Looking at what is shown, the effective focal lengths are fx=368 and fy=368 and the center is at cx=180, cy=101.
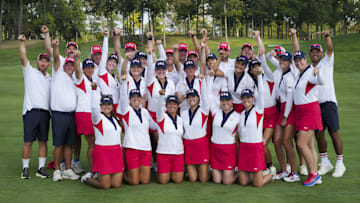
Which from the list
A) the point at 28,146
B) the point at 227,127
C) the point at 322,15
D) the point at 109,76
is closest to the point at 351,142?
the point at 227,127

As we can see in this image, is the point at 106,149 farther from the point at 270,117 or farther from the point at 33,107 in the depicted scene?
the point at 270,117

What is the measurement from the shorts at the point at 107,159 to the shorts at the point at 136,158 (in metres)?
0.23

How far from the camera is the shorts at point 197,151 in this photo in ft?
22.5

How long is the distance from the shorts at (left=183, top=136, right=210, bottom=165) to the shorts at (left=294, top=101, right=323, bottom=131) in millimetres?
1716

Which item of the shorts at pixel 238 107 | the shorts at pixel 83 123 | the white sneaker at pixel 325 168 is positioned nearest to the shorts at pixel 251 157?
the shorts at pixel 238 107

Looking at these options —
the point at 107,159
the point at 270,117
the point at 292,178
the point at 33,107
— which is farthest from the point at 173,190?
the point at 33,107

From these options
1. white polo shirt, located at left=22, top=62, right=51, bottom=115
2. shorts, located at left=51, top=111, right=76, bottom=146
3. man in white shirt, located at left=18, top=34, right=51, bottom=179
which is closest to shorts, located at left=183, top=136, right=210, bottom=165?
shorts, located at left=51, top=111, right=76, bottom=146

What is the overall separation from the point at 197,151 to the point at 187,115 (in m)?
0.70

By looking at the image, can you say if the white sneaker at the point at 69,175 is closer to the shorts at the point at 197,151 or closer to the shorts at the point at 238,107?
the shorts at the point at 197,151

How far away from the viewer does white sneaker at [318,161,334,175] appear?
7.24 metres

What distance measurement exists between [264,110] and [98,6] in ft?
187

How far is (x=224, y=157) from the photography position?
6.77 meters

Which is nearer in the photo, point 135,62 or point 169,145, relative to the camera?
point 169,145

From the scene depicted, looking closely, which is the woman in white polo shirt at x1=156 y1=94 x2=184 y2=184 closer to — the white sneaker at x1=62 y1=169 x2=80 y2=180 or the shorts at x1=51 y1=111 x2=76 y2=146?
the white sneaker at x1=62 y1=169 x2=80 y2=180
